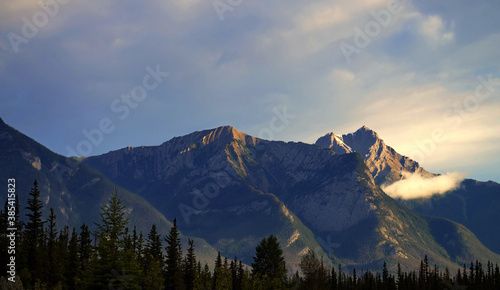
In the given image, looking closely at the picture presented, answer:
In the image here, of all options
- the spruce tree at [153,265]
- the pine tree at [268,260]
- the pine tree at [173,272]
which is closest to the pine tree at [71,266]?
the spruce tree at [153,265]

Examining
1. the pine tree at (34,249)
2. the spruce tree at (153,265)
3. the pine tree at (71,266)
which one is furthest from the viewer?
the pine tree at (71,266)

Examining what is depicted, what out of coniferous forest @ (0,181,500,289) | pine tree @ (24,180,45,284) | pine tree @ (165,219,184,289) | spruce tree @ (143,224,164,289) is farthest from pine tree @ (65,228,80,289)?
pine tree @ (165,219,184,289)

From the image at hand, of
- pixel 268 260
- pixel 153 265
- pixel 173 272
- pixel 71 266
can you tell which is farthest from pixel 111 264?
pixel 173 272

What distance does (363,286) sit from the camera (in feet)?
619

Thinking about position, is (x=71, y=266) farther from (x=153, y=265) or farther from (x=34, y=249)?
(x=153, y=265)

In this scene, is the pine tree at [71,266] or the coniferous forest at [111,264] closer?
the coniferous forest at [111,264]

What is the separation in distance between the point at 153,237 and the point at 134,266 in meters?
83.1

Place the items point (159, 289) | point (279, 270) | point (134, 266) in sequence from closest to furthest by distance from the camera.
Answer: point (134, 266) → point (159, 289) → point (279, 270)

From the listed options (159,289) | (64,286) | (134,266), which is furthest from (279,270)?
(134,266)

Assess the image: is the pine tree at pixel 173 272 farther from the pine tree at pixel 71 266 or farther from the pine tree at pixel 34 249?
the pine tree at pixel 34 249

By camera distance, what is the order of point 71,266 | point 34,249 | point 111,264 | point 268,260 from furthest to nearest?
point 268,260 < point 71,266 < point 34,249 < point 111,264

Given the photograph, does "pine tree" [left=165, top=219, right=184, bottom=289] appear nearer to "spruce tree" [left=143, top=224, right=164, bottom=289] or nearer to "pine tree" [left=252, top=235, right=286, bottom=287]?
"spruce tree" [left=143, top=224, right=164, bottom=289]

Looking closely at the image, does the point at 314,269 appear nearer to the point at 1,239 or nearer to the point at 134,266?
the point at 134,266

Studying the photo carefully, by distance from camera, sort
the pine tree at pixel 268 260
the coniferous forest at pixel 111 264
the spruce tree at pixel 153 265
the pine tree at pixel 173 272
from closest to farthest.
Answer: the coniferous forest at pixel 111 264 < the spruce tree at pixel 153 265 < the pine tree at pixel 268 260 < the pine tree at pixel 173 272
